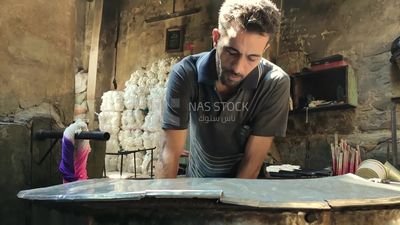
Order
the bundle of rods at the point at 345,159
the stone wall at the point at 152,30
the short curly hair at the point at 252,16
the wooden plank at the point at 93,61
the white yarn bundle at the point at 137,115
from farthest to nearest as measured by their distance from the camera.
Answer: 1. the wooden plank at the point at 93,61
2. the stone wall at the point at 152,30
3. the white yarn bundle at the point at 137,115
4. the bundle of rods at the point at 345,159
5. the short curly hair at the point at 252,16

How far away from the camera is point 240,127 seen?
4.84 feet

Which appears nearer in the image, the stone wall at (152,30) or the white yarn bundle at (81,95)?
the stone wall at (152,30)

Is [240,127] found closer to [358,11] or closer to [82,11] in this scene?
[358,11]

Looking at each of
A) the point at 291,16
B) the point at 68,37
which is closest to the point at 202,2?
the point at 291,16

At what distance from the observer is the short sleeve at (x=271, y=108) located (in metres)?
1.46

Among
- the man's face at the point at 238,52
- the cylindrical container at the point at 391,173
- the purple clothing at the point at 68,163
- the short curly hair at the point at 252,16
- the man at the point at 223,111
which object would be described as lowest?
the cylindrical container at the point at 391,173

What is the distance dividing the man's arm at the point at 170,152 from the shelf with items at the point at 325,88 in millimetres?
2326

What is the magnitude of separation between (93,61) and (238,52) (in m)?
4.31

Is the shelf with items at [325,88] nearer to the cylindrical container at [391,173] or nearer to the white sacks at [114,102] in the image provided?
the cylindrical container at [391,173]

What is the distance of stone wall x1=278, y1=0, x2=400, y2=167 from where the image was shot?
11.0 ft

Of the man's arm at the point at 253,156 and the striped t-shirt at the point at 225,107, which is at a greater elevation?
the striped t-shirt at the point at 225,107

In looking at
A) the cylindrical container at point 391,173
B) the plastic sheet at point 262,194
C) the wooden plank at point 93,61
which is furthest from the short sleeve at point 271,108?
the wooden plank at point 93,61

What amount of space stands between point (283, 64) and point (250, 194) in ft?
11.4

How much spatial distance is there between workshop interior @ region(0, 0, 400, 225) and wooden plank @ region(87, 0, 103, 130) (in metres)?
0.02
